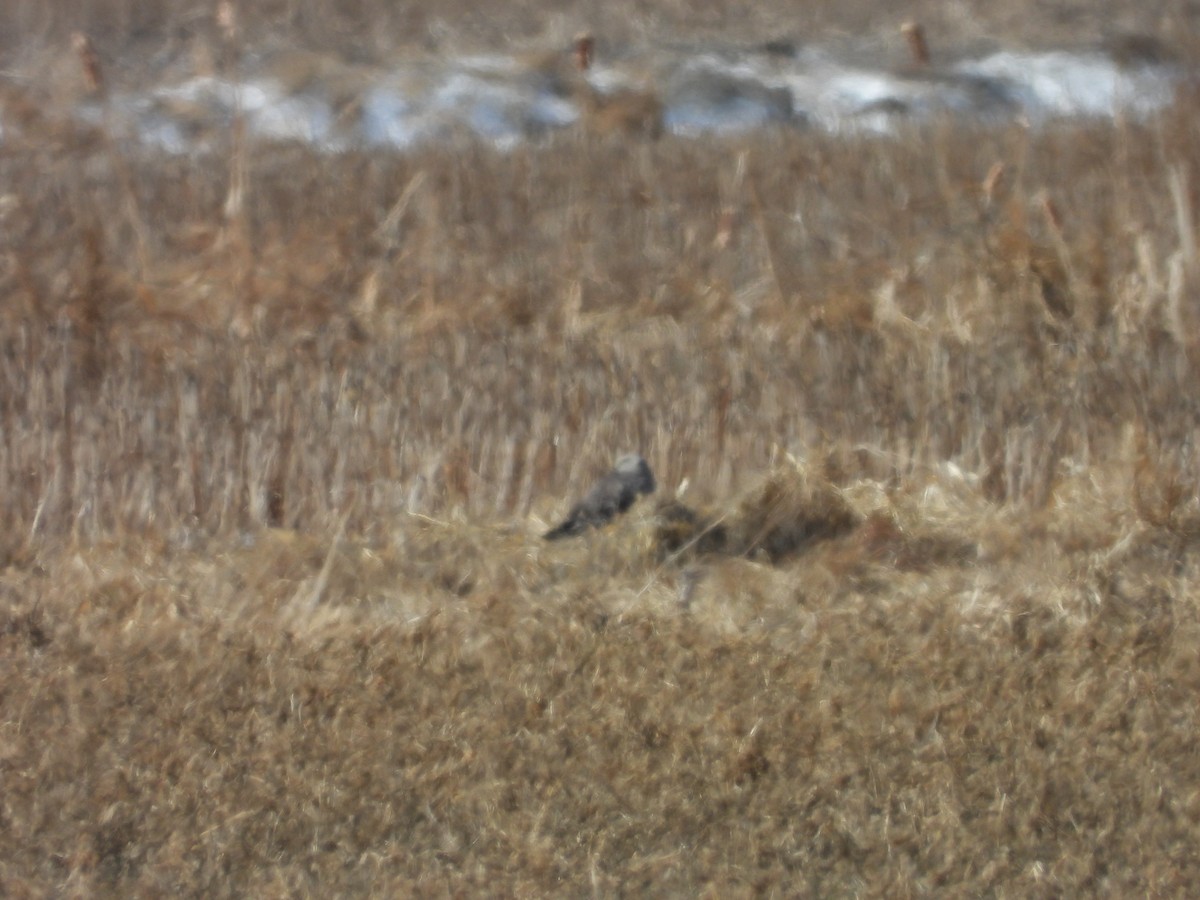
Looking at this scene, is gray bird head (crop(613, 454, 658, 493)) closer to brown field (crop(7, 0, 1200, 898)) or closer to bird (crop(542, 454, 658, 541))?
bird (crop(542, 454, 658, 541))

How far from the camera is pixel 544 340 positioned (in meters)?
5.24

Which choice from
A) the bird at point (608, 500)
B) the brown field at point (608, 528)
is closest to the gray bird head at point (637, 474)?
the bird at point (608, 500)

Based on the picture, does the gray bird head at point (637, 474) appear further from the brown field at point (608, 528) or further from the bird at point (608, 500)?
the brown field at point (608, 528)

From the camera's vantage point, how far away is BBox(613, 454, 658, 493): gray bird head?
193 inches

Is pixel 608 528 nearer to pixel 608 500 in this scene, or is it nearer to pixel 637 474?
pixel 608 500

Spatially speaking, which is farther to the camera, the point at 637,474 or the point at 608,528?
the point at 637,474

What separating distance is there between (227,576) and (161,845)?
1011 millimetres

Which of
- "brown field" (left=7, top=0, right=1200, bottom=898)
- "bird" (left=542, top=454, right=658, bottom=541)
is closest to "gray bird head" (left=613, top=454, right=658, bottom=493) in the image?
"bird" (left=542, top=454, right=658, bottom=541)

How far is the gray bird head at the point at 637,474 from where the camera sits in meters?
4.90

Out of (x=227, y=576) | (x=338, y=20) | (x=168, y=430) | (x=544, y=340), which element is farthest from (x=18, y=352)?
(x=338, y=20)

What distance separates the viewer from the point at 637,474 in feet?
16.1

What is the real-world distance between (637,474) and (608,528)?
0.70ft

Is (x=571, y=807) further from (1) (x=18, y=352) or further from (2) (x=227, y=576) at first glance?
(1) (x=18, y=352)

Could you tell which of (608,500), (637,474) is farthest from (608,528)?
(637,474)
